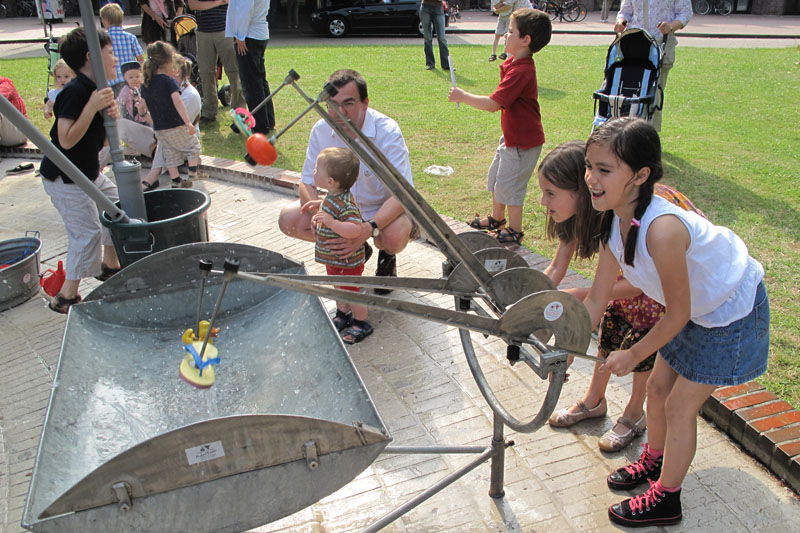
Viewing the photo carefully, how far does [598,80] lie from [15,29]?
17381 millimetres

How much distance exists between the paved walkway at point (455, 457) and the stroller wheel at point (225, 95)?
537 cm

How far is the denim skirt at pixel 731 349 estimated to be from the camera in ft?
7.01

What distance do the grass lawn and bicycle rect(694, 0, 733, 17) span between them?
10.3 metres

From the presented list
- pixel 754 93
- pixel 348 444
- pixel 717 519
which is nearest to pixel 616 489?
pixel 717 519

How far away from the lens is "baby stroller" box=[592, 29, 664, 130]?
5562mm

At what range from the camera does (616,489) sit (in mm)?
2525

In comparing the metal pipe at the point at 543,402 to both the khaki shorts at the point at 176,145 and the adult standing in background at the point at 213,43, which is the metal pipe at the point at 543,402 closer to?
the khaki shorts at the point at 176,145

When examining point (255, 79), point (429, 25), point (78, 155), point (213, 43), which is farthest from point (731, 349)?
point (429, 25)

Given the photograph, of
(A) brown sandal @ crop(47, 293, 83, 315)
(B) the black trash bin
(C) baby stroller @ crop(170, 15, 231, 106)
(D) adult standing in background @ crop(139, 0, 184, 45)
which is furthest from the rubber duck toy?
(D) adult standing in background @ crop(139, 0, 184, 45)

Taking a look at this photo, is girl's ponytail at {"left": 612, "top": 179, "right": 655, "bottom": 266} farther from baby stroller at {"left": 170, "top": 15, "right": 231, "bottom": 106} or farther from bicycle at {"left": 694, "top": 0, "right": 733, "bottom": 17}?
bicycle at {"left": 694, "top": 0, "right": 733, "bottom": 17}

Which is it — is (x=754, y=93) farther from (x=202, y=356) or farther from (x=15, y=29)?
(x=15, y=29)

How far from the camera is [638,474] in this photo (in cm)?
251

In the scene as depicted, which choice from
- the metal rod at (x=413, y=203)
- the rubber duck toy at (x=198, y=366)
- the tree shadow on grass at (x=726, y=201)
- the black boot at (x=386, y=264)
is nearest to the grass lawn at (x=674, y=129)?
the tree shadow on grass at (x=726, y=201)

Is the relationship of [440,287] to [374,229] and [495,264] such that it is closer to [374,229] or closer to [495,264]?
[495,264]
